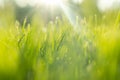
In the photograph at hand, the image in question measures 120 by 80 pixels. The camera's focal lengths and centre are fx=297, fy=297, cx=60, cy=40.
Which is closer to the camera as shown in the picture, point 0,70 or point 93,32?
point 0,70

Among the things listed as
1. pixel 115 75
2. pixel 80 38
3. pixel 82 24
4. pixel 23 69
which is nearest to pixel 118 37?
pixel 115 75

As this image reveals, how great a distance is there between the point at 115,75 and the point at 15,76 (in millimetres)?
208

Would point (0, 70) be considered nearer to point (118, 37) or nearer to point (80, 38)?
point (118, 37)

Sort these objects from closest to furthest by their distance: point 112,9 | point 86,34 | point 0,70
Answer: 1. point 0,70
2. point 112,9
3. point 86,34

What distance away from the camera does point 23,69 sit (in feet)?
2.10

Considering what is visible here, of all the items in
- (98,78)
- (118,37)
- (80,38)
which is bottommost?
(98,78)

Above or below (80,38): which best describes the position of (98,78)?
below

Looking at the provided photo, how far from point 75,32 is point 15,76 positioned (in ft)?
1.69

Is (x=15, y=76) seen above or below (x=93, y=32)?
below

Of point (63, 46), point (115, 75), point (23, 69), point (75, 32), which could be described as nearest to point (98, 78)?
point (115, 75)

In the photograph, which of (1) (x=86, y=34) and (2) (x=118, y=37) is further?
(1) (x=86, y=34)

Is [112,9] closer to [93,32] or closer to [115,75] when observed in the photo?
[93,32]

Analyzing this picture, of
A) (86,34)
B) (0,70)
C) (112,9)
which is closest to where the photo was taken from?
(0,70)

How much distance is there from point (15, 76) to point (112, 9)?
0.49 metres
